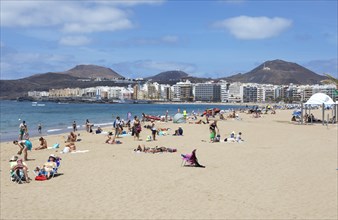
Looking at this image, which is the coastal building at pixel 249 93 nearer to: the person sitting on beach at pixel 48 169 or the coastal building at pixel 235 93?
the coastal building at pixel 235 93

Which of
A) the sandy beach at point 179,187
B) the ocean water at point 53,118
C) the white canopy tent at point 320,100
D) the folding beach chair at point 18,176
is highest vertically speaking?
the white canopy tent at point 320,100

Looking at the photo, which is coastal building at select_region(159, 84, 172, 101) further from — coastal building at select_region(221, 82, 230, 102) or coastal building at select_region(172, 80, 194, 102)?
coastal building at select_region(221, 82, 230, 102)

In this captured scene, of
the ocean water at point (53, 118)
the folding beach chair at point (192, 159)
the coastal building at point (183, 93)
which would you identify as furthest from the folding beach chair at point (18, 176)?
the coastal building at point (183, 93)

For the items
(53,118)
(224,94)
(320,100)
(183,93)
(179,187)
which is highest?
(183,93)

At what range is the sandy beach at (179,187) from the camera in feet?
25.6

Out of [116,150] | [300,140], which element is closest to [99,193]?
[116,150]

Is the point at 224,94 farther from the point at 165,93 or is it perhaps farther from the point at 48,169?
the point at 48,169

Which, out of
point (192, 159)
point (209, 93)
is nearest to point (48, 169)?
point (192, 159)

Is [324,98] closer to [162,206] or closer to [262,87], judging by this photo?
[162,206]

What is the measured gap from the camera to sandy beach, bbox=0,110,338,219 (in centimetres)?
780

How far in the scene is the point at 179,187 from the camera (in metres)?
9.65

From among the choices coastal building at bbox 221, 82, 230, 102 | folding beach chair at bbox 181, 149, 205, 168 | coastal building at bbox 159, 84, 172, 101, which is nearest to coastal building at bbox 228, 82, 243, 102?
coastal building at bbox 221, 82, 230, 102

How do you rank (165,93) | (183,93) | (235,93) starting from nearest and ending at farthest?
1. (235,93)
2. (183,93)
3. (165,93)

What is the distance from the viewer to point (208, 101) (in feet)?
595
